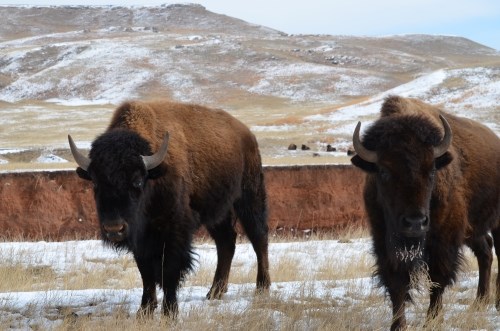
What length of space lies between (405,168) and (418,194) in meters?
0.26

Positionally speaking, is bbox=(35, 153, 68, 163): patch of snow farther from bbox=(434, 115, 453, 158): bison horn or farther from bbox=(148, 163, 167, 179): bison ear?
bbox=(434, 115, 453, 158): bison horn

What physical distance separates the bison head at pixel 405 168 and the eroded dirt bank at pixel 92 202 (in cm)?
901

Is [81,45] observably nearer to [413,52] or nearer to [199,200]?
[413,52]

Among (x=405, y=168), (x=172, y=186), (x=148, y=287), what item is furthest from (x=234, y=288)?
(x=405, y=168)

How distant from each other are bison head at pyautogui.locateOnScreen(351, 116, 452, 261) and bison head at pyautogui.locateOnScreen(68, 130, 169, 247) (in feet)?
6.65

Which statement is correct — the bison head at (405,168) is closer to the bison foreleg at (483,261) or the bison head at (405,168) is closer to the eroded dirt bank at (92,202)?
the bison foreleg at (483,261)

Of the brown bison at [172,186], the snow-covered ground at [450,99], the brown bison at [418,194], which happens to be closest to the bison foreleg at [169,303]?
the brown bison at [172,186]

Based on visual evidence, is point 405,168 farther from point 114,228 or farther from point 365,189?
point 114,228

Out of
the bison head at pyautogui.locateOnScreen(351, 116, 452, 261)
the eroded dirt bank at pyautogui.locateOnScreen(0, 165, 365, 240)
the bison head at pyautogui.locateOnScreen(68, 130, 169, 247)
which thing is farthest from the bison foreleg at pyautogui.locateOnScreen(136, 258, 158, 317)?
the eroded dirt bank at pyautogui.locateOnScreen(0, 165, 365, 240)

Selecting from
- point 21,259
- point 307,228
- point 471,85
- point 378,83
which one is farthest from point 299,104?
point 21,259

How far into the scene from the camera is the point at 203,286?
367 inches

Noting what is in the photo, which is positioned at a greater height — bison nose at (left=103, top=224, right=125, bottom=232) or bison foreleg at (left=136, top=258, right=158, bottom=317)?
bison nose at (left=103, top=224, right=125, bottom=232)

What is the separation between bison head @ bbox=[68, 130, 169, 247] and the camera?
260 inches

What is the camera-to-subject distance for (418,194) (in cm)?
596
